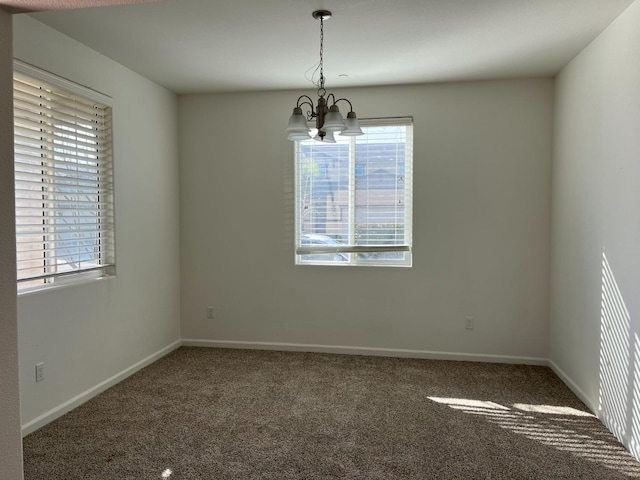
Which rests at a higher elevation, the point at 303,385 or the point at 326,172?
the point at 326,172

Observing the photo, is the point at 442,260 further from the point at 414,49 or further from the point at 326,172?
the point at 414,49

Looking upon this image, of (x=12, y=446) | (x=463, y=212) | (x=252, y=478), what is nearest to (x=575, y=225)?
(x=463, y=212)

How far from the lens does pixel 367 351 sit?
14.8ft

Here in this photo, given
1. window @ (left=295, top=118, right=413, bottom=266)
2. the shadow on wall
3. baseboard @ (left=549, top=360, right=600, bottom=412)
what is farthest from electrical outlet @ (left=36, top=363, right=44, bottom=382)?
baseboard @ (left=549, top=360, right=600, bottom=412)

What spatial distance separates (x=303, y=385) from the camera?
368 centimetres

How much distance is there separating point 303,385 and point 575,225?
250 centimetres

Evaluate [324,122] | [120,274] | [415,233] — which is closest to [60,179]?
[120,274]

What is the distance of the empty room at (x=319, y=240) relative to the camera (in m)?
2.65

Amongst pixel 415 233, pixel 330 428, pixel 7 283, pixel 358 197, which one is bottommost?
pixel 330 428

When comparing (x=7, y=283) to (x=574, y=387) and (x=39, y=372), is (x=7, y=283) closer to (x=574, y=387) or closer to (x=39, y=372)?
(x=39, y=372)

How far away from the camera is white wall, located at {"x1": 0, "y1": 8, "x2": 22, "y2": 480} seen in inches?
67.2

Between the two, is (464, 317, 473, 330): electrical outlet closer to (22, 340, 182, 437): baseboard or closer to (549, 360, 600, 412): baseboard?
(549, 360, 600, 412): baseboard

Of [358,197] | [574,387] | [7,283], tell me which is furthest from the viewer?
[358,197]

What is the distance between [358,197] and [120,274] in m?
2.28
